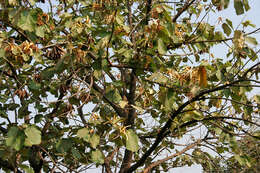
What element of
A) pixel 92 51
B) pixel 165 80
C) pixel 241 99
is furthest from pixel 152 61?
pixel 241 99

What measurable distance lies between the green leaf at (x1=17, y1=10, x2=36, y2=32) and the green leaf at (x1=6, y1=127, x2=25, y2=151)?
72 centimetres

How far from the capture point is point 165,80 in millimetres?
2275

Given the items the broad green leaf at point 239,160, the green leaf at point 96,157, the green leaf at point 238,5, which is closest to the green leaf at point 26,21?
the green leaf at point 96,157

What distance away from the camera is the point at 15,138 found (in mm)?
2062

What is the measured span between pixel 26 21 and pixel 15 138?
0.83 meters

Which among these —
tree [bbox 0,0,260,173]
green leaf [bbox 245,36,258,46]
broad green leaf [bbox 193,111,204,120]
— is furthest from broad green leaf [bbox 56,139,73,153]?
green leaf [bbox 245,36,258,46]

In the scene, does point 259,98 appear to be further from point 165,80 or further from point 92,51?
point 92,51

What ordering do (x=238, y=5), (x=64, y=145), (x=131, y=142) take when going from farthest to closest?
(x=64, y=145)
(x=131, y=142)
(x=238, y=5)

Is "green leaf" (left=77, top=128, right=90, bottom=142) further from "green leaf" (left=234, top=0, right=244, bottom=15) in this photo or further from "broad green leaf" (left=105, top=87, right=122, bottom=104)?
"green leaf" (left=234, top=0, right=244, bottom=15)

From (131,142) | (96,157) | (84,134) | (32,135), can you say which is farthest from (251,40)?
(32,135)

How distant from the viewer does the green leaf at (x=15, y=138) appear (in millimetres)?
2027

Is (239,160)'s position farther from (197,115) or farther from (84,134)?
(84,134)

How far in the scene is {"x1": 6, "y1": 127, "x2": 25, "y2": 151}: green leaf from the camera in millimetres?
2027

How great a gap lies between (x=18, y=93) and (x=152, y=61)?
1.27 m
